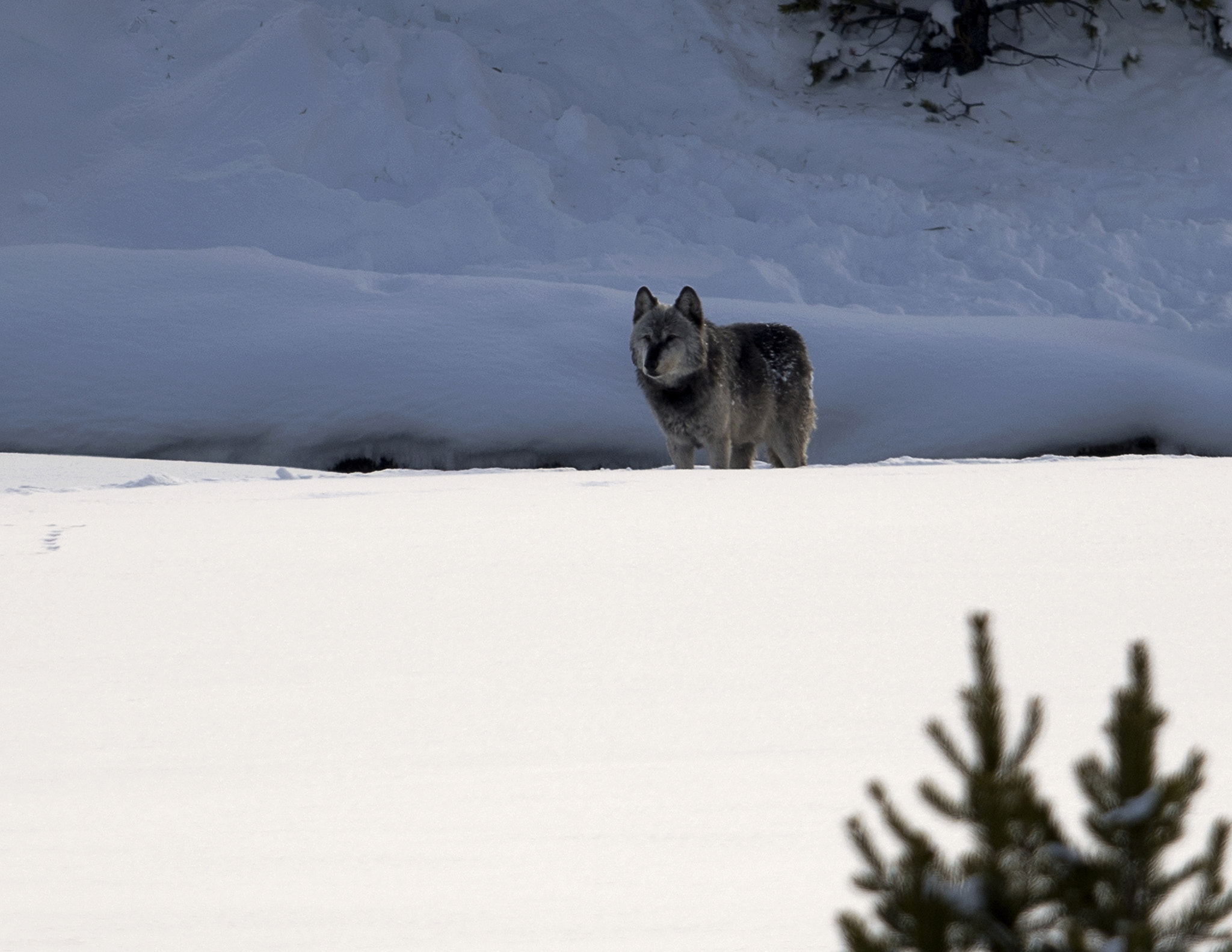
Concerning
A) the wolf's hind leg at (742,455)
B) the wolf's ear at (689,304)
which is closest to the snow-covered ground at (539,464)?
the wolf's hind leg at (742,455)

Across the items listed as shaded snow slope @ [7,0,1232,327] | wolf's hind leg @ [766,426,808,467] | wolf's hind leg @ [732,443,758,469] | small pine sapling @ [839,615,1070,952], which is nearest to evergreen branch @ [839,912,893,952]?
small pine sapling @ [839,615,1070,952]

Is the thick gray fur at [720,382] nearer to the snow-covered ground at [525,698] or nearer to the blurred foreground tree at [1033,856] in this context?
the snow-covered ground at [525,698]

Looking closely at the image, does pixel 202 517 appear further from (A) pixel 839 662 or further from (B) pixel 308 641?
(A) pixel 839 662

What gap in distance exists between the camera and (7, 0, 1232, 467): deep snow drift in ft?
20.3

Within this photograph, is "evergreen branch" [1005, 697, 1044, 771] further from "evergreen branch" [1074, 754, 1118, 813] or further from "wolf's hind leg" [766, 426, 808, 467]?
"wolf's hind leg" [766, 426, 808, 467]

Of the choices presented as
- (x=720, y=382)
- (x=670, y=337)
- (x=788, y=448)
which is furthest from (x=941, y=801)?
(x=788, y=448)

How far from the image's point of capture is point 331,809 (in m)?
1.60

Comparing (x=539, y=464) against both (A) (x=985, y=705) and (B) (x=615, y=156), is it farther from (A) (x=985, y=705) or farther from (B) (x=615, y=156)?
(B) (x=615, y=156)

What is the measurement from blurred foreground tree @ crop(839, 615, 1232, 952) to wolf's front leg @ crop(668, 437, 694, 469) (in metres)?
5.13

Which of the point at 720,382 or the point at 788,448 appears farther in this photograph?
the point at 788,448

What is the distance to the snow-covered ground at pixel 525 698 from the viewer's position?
1386 millimetres

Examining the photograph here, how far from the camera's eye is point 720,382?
596 cm

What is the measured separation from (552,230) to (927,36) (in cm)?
492

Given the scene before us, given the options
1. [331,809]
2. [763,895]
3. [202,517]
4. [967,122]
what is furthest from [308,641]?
[967,122]
